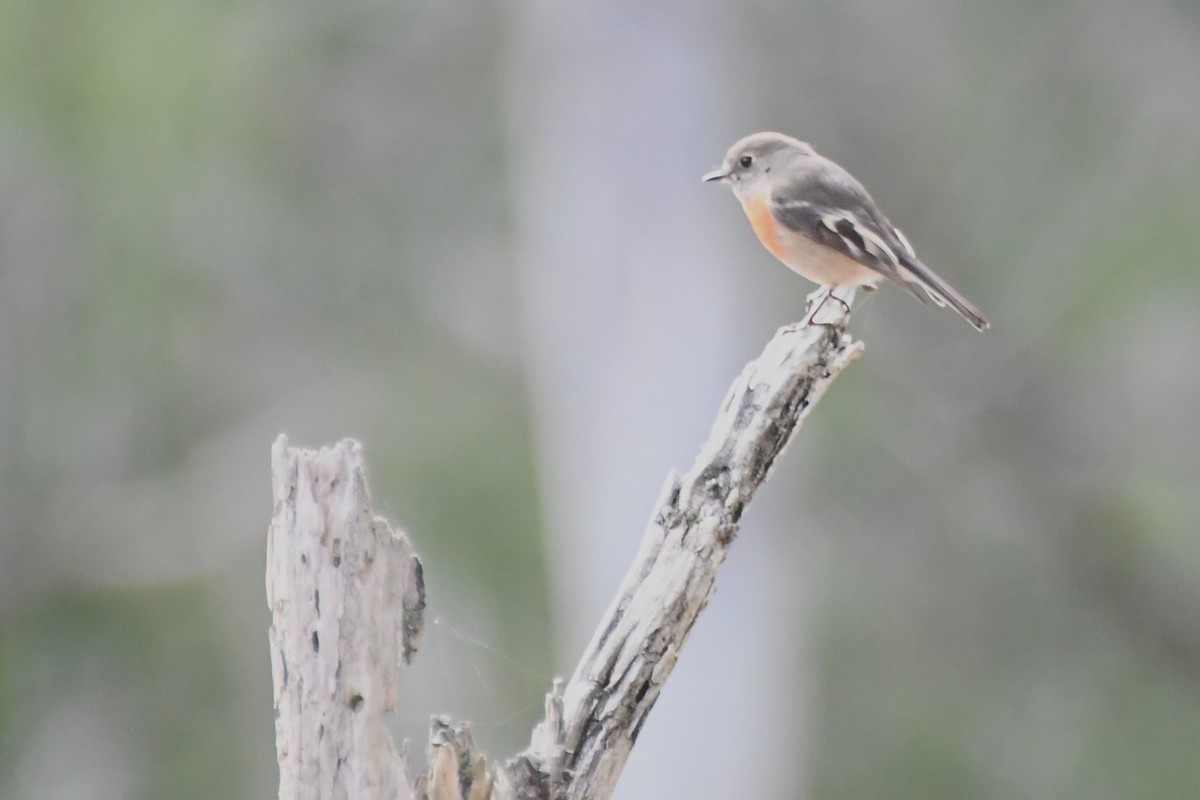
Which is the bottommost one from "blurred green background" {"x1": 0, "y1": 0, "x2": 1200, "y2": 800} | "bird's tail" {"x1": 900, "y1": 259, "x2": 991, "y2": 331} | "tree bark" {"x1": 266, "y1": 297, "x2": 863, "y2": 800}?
"tree bark" {"x1": 266, "y1": 297, "x2": 863, "y2": 800}

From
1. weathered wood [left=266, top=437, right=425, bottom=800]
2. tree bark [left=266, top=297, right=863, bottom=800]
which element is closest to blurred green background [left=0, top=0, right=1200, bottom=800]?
tree bark [left=266, top=297, right=863, bottom=800]

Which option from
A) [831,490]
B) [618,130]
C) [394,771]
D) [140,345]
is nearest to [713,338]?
[618,130]

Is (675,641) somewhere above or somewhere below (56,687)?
below

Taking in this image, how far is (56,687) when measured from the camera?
9.24 metres

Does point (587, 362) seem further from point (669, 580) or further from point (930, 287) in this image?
point (669, 580)

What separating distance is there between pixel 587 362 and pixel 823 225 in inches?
166

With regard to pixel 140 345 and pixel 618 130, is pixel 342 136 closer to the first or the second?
pixel 140 345

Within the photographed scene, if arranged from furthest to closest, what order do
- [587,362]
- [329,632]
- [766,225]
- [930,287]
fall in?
[587,362] → [766,225] → [930,287] → [329,632]

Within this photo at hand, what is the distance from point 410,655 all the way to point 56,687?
7.50m

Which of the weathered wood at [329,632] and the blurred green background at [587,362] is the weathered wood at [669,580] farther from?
the blurred green background at [587,362]

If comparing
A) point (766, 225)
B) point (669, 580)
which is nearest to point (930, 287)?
point (766, 225)

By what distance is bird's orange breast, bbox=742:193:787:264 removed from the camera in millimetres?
3961

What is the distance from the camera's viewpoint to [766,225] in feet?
13.2

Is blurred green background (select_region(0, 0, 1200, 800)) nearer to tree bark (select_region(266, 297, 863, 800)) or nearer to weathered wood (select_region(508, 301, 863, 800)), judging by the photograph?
weathered wood (select_region(508, 301, 863, 800))
